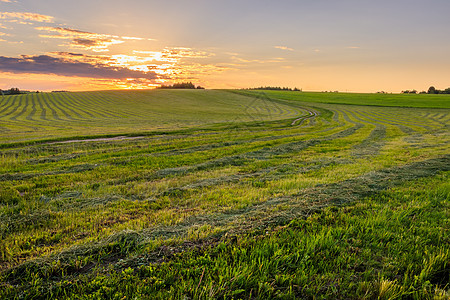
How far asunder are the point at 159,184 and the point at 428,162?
1198 centimetres

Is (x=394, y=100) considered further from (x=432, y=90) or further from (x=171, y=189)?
(x=171, y=189)

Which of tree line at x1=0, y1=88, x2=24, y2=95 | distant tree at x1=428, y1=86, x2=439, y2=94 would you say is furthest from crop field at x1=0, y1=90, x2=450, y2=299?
distant tree at x1=428, y1=86, x2=439, y2=94

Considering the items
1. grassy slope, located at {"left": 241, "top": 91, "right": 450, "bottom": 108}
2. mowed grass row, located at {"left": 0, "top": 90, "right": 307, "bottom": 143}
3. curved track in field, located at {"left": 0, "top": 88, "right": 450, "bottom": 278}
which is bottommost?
curved track in field, located at {"left": 0, "top": 88, "right": 450, "bottom": 278}

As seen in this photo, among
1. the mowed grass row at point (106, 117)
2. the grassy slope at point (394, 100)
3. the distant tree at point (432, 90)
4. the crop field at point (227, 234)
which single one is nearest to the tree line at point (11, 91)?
the mowed grass row at point (106, 117)

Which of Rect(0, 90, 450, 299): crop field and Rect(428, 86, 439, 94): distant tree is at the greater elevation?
Rect(428, 86, 439, 94): distant tree

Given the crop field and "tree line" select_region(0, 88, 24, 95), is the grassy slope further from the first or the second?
"tree line" select_region(0, 88, 24, 95)

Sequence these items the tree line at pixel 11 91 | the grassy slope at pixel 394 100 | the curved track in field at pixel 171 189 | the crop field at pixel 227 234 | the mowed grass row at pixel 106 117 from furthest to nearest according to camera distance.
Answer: the tree line at pixel 11 91 < the grassy slope at pixel 394 100 < the mowed grass row at pixel 106 117 < the curved track in field at pixel 171 189 < the crop field at pixel 227 234

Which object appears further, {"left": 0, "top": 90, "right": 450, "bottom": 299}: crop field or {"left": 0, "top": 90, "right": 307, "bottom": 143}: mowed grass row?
{"left": 0, "top": 90, "right": 307, "bottom": 143}: mowed grass row

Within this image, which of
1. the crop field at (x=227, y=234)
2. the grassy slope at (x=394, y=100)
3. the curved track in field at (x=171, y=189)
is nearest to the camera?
the crop field at (x=227, y=234)

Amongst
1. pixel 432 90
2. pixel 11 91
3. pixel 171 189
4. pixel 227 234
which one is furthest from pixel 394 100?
pixel 11 91

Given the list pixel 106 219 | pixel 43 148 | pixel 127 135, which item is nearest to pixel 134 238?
pixel 106 219

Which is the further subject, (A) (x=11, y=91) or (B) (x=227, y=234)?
(A) (x=11, y=91)

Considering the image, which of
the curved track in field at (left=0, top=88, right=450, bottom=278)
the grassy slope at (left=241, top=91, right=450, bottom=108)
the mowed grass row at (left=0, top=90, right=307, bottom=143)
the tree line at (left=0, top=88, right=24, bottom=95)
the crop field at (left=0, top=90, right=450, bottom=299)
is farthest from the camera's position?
the tree line at (left=0, top=88, right=24, bottom=95)

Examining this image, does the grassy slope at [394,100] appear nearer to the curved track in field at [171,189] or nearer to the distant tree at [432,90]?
the distant tree at [432,90]
